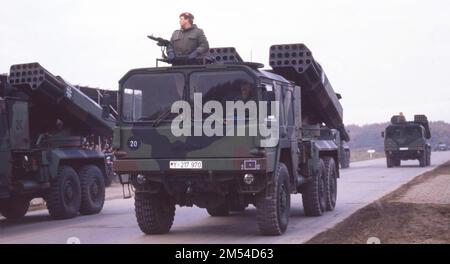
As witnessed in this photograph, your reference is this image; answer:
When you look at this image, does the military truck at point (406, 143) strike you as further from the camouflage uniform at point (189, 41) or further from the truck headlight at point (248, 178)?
the truck headlight at point (248, 178)

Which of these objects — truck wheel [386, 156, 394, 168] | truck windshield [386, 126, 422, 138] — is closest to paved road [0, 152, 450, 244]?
truck wheel [386, 156, 394, 168]

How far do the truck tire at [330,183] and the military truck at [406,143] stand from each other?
800 inches

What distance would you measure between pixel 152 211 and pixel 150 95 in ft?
5.59

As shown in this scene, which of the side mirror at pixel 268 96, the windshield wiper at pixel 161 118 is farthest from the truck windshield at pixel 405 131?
the windshield wiper at pixel 161 118

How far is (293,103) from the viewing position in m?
11.4

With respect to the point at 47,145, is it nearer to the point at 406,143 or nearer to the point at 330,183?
the point at 330,183

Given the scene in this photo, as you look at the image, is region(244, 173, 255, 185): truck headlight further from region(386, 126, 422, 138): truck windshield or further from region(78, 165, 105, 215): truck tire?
region(386, 126, 422, 138): truck windshield

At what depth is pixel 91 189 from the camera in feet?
47.6

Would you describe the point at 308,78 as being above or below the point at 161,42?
below

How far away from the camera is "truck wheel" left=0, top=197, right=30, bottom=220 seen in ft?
44.8

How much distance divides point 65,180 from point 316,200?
186 inches

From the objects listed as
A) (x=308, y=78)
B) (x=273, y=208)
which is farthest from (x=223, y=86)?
(x=308, y=78)

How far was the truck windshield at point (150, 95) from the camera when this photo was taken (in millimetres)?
9680
